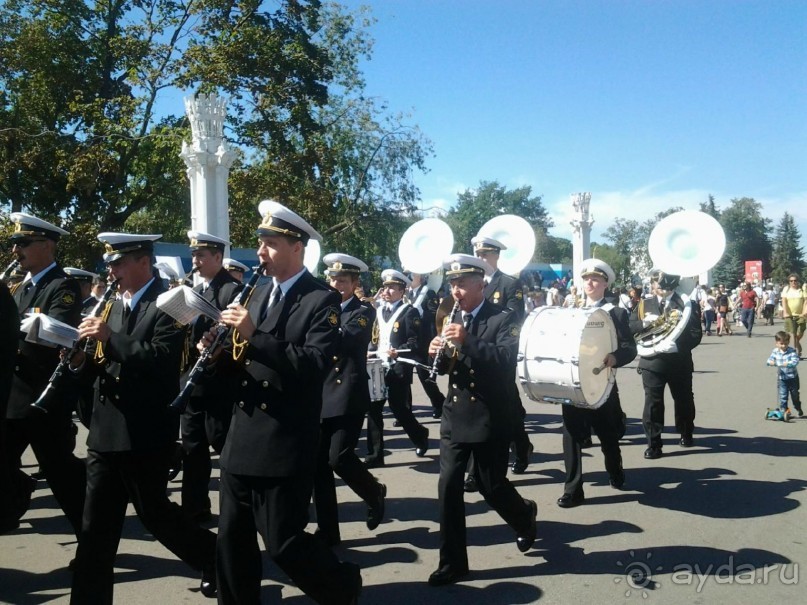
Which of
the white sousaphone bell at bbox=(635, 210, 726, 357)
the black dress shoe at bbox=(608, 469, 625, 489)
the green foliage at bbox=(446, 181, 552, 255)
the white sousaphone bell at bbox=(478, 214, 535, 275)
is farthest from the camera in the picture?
the green foliage at bbox=(446, 181, 552, 255)

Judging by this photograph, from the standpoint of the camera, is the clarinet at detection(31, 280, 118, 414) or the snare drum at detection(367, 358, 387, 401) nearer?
the clarinet at detection(31, 280, 118, 414)

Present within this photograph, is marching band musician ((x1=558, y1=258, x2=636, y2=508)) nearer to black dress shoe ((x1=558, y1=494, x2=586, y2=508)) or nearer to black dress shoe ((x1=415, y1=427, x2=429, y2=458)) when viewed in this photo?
black dress shoe ((x1=558, y1=494, x2=586, y2=508))

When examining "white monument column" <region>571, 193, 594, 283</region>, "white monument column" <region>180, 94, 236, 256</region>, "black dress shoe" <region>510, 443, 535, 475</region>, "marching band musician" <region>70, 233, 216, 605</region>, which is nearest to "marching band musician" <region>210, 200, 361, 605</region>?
"marching band musician" <region>70, 233, 216, 605</region>

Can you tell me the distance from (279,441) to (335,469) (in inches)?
79.1

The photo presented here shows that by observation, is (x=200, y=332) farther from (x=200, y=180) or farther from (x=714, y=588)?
(x=200, y=180)

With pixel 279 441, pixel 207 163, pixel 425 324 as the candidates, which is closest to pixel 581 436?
pixel 425 324

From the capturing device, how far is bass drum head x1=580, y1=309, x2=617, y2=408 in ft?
19.2

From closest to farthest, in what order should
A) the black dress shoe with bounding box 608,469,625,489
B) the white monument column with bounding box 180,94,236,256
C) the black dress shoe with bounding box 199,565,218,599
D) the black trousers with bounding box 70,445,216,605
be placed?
the black trousers with bounding box 70,445,216,605 < the black dress shoe with bounding box 199,565,218,599 < the black dress shoe with bounding box 608,469,625,489 < the white monument column with bounding box 180,94,236,256

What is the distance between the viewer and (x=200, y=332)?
4.35 meters

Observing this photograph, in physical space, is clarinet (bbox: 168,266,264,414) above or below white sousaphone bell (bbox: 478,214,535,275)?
below

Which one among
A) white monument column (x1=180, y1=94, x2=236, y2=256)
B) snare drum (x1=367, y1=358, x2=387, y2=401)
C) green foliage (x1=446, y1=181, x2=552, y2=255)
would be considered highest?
green foliage (x1=446, y1=181, x2=552, y2=255)

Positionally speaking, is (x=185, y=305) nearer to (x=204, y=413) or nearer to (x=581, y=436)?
(x=204, y=413)

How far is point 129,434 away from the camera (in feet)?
12.5

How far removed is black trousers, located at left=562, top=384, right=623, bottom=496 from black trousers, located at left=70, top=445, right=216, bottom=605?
3.33 meters
